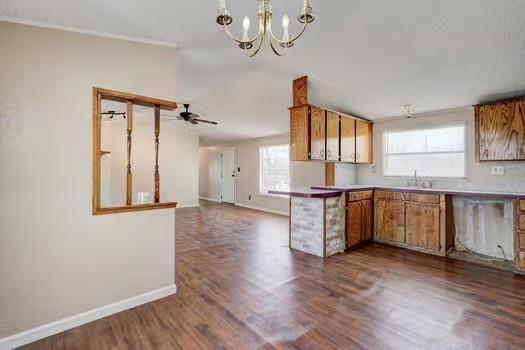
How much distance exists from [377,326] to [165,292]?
186 cm

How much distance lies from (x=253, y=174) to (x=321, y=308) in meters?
5.71

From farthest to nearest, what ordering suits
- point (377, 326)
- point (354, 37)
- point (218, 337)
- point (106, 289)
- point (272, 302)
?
point (354, 37)
point (272, 302)
point (106, 289)
point (377, 326)
point (218, 337)

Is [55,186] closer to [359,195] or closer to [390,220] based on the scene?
[359,195]

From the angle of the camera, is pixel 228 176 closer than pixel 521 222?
No

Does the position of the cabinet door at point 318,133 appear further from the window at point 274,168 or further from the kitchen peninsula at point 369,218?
the window at point 274,168

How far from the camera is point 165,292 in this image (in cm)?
242

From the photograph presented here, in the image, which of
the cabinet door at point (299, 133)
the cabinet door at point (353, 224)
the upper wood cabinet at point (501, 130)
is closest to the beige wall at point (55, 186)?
the cabinet door at point (299, 133)

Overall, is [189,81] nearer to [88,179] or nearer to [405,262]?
[88,179]

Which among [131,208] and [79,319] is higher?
[131,208]

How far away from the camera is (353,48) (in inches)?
107

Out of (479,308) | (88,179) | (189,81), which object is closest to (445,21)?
(479,308)

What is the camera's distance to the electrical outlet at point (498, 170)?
346 cm

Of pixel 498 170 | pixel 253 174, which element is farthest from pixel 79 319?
pixel 253 174

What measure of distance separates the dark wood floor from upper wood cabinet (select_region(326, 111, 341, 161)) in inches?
58.3
